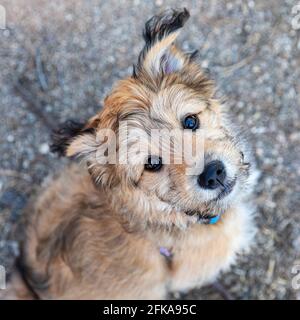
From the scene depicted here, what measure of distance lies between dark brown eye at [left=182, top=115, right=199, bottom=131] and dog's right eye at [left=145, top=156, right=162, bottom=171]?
0.89ft

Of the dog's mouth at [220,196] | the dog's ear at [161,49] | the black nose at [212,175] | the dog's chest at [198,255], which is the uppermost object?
the dog's ear at [161,49]

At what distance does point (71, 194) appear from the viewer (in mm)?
3443

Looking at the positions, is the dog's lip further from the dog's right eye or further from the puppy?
the dog's right eye

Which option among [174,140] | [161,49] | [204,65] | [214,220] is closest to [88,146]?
[174,140]

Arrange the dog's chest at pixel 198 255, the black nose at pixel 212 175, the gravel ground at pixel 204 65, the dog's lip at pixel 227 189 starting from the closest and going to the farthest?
the black nose at pixel 212 175
the dog's lip at pixel 227 189
the dog's chest at pixel 198 255
the gravel ground at pixel 204 65

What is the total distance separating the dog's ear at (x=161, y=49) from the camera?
115 inches

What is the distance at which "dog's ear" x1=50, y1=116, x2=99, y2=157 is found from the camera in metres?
2.89

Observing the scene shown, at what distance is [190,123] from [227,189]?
1.61 feet

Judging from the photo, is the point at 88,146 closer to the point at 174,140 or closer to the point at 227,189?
the point at 174,140

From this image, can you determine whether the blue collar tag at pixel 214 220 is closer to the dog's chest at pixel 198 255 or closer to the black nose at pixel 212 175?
the dog's chest at pixel 198 255

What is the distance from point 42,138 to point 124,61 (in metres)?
1.14

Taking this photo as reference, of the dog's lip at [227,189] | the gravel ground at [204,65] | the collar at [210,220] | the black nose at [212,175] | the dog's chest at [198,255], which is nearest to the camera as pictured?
the black nose at [212,175]

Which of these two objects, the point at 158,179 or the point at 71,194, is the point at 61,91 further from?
the point at 158,179

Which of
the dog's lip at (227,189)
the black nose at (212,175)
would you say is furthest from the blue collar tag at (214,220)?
the black nose at (212,175)
